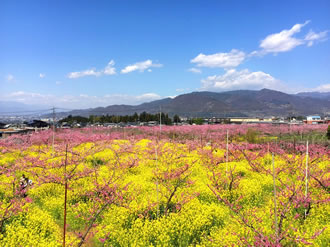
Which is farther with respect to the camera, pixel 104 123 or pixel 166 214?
pixel 104 123

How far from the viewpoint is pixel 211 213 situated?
7.86 m

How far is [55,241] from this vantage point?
20.5 ft

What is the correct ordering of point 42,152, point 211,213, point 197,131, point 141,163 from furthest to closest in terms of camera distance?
point 197,131
point 42,152
point 141,163
point 211,213

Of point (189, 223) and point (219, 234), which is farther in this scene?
point (189, 223)

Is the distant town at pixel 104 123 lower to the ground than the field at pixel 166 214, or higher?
higher

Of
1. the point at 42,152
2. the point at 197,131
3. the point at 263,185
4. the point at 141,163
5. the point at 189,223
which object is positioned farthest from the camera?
the point at 197,131

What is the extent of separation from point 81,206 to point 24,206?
188 centimetres

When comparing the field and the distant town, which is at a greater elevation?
the distant town

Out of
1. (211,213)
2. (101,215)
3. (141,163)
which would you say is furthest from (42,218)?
(141,163)

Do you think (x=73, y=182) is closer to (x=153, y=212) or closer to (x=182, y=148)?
(x=153, y=212)

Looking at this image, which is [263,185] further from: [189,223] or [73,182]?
[73,182]

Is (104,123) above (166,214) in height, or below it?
above

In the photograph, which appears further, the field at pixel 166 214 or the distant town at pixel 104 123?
the distant town at pixel 104 123

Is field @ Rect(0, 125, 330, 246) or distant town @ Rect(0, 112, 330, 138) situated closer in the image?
field @ Rect(0, 125, 330, 246)
